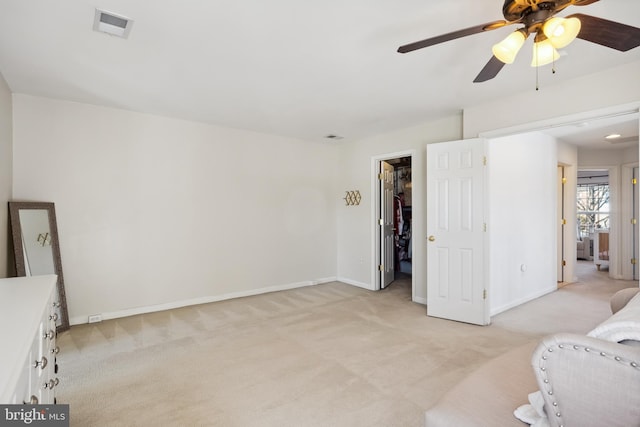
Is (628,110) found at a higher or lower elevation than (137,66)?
lower

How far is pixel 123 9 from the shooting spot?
1.92m

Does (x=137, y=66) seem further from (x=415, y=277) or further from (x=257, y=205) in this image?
(x=415, y=277)

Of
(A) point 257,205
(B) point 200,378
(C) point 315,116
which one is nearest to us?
(B) point 200,378

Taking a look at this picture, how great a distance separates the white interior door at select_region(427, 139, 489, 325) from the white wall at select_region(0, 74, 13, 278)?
4327 millimetres

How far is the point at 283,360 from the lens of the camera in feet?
8.80

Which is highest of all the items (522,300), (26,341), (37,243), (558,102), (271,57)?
(271,57)

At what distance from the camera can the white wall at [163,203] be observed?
11.4 ft

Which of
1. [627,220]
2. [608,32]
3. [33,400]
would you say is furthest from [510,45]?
[627,220]

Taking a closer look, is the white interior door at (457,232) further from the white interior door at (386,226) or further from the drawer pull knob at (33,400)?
the drawer pull knob at (33,400)

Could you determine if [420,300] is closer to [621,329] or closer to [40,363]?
[621,329]

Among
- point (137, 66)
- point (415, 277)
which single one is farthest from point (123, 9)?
point (415, 277)

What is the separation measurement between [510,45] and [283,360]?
8.83ft

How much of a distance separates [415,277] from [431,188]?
132 cm

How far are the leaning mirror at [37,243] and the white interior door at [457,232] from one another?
4.10m
